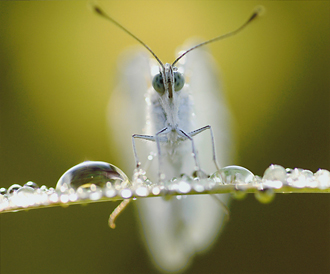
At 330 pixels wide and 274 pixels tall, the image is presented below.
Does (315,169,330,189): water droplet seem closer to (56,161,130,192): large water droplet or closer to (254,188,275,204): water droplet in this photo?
(254,188,275,204): water droplet

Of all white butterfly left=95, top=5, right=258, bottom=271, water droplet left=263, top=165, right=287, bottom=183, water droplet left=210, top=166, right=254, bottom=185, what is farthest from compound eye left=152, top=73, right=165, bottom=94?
water droplet left=263, top=165, right=287, bottom=183

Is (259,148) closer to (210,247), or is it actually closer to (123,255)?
(210,247)

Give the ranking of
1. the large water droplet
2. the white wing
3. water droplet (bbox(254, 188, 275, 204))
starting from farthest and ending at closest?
the white wing < the large water droplet < water droplet (bbox(254, 188, 275, 204))

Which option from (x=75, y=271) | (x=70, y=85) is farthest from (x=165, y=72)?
(x=70, y=85)

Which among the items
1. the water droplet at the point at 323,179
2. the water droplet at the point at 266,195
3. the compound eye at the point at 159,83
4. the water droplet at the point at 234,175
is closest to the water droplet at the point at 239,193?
the water droplet at the point at 266,195

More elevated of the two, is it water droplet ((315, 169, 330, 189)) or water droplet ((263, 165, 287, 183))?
water droplet ((263, 165, 287, 183))

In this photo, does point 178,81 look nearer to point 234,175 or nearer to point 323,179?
point 234,175

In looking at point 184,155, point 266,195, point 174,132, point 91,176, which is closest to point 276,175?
point 266,195

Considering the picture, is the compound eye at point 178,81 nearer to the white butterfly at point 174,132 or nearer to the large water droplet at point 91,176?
the white butterfly at point 174,132
